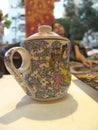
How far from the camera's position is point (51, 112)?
0.34 m

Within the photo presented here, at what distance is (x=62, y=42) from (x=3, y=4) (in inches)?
80.2

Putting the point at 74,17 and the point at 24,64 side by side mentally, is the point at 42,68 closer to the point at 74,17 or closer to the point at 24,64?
the point at 24,64

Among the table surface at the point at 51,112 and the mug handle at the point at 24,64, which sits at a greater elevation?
the mug handle at the point at 24,64

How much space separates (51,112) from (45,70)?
0.28ft

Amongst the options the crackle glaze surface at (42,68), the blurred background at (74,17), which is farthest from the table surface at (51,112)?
the blurred background at (74,17)

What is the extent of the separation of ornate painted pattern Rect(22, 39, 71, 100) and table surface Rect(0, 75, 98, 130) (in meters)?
0.03

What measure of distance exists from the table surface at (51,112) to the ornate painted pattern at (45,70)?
0.11 ft

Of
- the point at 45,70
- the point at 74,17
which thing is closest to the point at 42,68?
the point at 45,70

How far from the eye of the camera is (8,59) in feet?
1.14

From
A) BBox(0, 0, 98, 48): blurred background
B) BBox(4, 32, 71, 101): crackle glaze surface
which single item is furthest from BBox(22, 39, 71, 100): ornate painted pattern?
BBox(0, 0, 98, 48): blurred background

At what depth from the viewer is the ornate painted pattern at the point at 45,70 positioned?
0.37m

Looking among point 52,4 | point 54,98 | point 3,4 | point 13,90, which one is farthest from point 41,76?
point 3,4

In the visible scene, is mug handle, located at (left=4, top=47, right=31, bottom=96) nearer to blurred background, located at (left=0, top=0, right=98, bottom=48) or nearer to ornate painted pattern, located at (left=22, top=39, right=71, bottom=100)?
ornate painted pattern, located at (left=22, top=39, right=71, bottom=100)

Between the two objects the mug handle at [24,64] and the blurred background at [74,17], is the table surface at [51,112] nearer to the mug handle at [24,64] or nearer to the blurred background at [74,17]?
the mug handle at [24,64]
